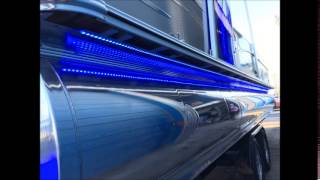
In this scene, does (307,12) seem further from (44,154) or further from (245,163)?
(44,154)

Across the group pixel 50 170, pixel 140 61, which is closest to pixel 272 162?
pixel 140 61

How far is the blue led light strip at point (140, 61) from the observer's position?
138 cm

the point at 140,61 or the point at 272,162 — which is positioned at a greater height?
the point at 140,61

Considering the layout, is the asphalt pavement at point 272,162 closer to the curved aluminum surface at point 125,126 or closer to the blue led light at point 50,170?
the curved aluminum surface at point 125,126

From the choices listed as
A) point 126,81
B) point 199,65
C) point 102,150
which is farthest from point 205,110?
point 102,150

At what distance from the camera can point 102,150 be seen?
4.68 ft

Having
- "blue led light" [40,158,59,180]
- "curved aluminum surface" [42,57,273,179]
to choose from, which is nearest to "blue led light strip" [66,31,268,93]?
"curved aluminum surface" [42,57,273,179]

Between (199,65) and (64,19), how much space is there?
3.23ft

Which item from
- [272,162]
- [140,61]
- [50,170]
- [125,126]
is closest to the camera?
[50,170]

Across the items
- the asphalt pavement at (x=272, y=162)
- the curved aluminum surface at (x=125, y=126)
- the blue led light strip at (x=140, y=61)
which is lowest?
the asphalt pavement at (x=272, y=162)

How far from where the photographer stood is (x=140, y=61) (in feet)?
5.41

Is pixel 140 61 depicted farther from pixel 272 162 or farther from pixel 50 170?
pixel 272 162

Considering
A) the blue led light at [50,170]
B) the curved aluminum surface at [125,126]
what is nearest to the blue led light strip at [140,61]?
the curved aluminum surface at [125,126]

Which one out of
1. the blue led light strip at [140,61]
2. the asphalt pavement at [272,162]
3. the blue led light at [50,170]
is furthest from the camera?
the asphalt pavement at [272,162]
